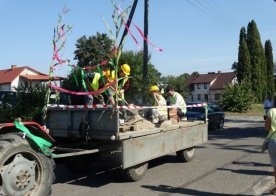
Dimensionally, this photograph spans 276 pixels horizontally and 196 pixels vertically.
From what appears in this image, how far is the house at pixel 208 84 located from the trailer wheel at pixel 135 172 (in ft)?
270

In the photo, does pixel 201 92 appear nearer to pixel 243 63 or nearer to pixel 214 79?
pixel 214 79

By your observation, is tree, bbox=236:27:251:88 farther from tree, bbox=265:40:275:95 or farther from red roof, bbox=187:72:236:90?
red roof, bbox=187:72:236:90

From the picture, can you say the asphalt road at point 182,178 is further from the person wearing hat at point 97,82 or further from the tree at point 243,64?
Answer: the tree at point 243,64

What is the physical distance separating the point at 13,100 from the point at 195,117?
358 inches

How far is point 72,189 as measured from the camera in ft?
23.2

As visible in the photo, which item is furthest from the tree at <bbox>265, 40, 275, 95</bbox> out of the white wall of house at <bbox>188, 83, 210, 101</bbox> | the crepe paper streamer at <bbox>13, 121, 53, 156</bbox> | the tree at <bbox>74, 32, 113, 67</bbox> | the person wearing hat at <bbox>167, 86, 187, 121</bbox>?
the crepe paper streamer at <bbox>13, 121, 53, 156</bbox>

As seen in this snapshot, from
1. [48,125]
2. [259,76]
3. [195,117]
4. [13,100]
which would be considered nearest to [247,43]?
[259,76]

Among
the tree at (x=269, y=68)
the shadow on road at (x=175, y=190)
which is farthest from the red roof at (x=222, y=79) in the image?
the shadow on road at (x=175, y=190)

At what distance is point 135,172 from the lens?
24.3 ft

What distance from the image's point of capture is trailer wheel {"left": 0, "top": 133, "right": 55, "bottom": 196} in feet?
16.1

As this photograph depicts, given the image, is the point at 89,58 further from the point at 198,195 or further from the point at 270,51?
the point at 198,195

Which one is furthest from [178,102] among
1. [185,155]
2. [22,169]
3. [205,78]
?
[205,78]

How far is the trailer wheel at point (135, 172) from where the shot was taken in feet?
24.0

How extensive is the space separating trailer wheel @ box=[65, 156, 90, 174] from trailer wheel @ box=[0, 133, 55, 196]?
251cm
